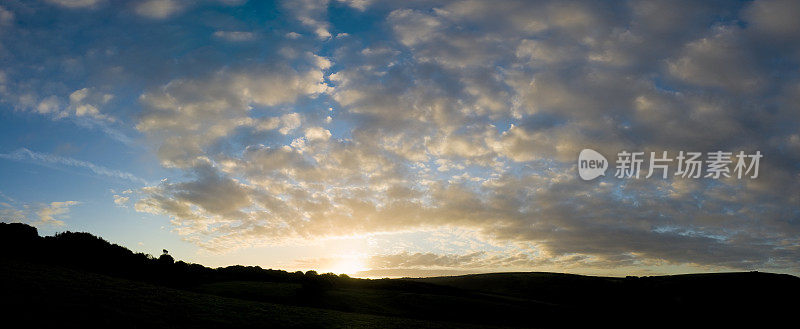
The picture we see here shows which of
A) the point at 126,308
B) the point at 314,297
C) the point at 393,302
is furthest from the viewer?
the point at 393,302

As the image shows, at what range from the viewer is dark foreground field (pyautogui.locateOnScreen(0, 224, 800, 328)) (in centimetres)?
3609

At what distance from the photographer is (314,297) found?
66.0m

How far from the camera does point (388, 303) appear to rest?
69.9m

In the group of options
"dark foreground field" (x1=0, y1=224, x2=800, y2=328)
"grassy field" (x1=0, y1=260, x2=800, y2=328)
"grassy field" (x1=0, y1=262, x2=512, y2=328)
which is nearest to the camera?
"grassy field" (x1=0, y1=262, x2=512, y2=328)

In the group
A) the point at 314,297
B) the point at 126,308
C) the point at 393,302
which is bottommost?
the point at 393,302

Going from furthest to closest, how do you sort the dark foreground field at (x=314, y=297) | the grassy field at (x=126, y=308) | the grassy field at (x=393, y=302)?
the dark foreground field at (x=314, y=297) < the grassy field at (x=393, y=302) < the grassy field at (x=126, y=308)

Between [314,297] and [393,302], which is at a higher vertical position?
[314,297]

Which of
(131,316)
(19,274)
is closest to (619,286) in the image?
(131,316)

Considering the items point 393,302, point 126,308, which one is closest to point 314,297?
point 393,302

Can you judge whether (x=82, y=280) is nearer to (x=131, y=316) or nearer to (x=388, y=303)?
(x=131, y=316)

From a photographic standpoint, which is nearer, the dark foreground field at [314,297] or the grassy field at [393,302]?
the grassy field at [393,302]

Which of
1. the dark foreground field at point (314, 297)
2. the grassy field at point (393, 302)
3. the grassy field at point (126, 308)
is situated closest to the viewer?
the grassy field at point (126, 308)

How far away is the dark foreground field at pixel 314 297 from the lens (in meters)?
36.1

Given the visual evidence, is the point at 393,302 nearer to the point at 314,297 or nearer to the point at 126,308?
the point at 314,297
